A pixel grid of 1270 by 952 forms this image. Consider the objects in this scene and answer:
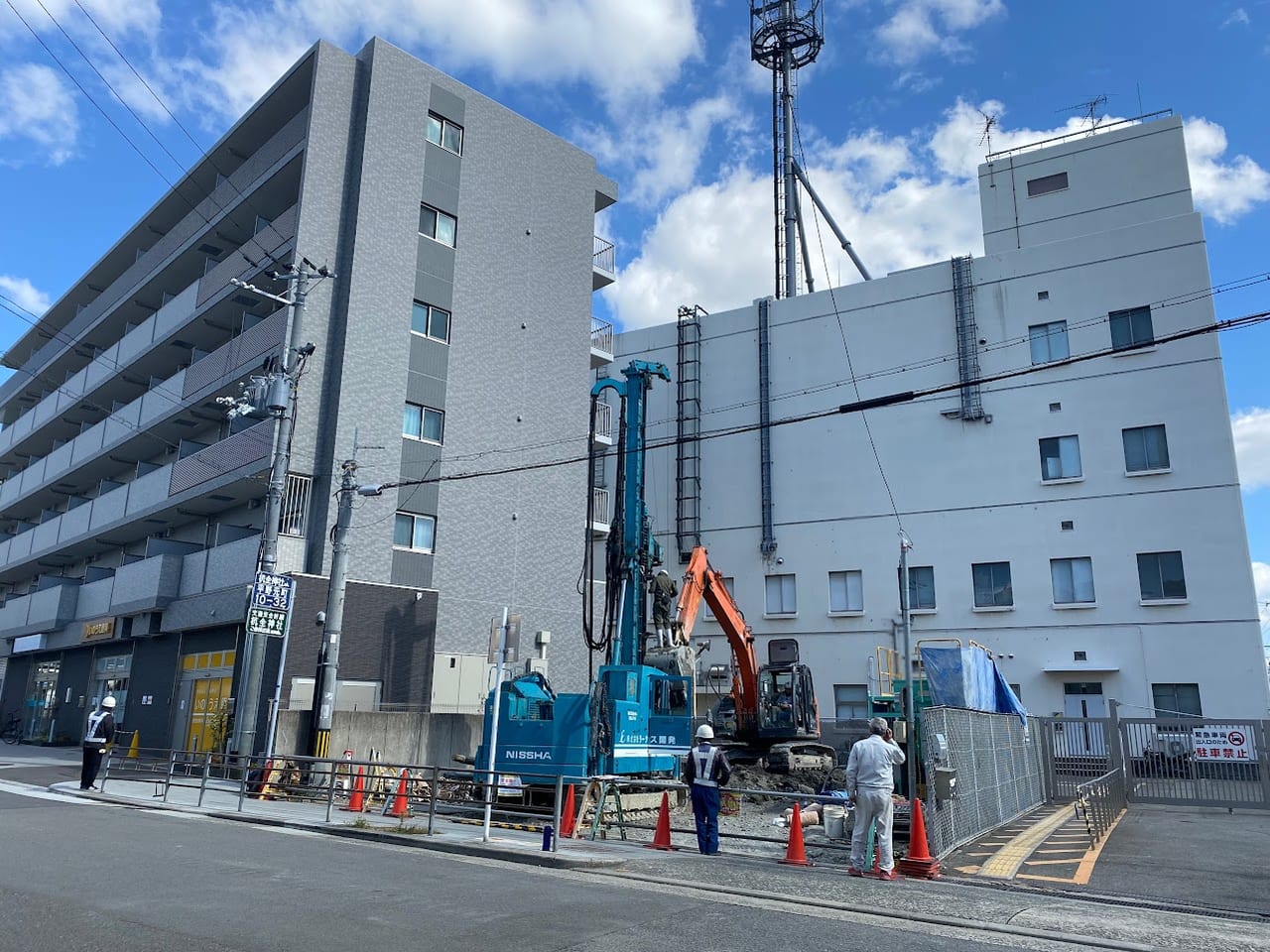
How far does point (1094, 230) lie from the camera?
115 ft

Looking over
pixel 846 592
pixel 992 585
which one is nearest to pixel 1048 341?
pixel 992 585

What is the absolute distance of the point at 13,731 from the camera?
3956 cm

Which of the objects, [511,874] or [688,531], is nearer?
[511,874]

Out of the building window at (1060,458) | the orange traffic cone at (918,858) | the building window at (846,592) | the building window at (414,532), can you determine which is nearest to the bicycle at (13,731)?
the building window at (414,532)

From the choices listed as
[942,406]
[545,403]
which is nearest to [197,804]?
[545,403]

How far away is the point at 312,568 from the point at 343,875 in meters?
17.2

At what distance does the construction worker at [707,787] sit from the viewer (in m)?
12.4

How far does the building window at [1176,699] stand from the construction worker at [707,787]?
23.8m

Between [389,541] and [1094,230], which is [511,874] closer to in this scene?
[389,541]

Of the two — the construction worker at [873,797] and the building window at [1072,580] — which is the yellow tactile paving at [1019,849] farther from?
the building window at [1072,580]

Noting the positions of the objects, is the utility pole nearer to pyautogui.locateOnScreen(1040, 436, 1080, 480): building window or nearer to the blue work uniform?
the blue work uniform

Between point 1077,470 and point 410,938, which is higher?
point 1077,470

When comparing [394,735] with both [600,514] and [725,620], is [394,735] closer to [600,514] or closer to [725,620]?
[725,620]

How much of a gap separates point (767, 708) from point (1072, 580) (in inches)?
603
